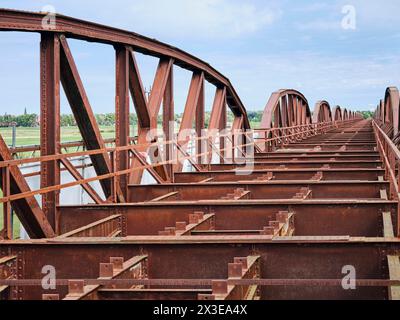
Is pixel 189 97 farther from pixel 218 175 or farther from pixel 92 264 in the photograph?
pixel 92 264

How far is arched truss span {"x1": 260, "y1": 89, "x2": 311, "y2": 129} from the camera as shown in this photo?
28.6 meters

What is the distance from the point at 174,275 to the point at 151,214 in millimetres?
2707

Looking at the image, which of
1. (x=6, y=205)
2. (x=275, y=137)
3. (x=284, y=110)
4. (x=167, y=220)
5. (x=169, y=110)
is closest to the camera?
(x=6, y=205)

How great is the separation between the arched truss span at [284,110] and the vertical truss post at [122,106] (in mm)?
15078

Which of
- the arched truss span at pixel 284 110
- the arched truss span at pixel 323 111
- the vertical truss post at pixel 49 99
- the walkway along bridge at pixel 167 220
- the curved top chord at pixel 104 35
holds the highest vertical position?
the arched truss span at pixel 323 111

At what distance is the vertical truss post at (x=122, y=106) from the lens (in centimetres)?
1200

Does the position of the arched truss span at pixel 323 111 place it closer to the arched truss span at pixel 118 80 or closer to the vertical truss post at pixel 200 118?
the vertical truss post at pixel 200 118

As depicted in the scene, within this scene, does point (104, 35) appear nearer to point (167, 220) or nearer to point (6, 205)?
point (167, 220)

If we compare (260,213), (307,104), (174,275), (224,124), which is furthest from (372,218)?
(307,104)

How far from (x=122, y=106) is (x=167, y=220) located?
12.4ft

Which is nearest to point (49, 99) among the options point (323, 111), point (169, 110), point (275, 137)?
point (169, 110)

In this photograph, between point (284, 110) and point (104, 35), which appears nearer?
point (104, 35)

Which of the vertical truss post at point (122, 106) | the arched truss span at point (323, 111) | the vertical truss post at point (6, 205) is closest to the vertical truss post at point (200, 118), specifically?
the vertical truss post at point (122, 106)

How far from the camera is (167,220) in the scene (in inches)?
348
